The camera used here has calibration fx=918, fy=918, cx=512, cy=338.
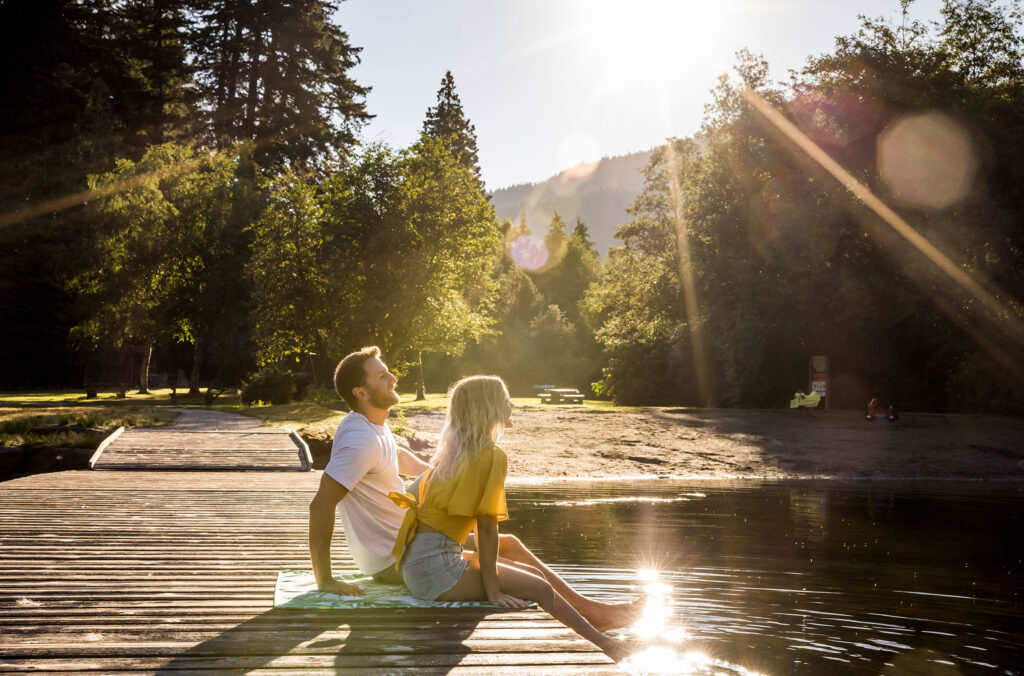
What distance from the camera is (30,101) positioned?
41.7 m

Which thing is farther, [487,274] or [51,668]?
[487,274]

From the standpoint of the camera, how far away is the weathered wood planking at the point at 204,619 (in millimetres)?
4273

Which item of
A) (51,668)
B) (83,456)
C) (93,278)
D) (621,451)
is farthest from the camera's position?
(93,278)

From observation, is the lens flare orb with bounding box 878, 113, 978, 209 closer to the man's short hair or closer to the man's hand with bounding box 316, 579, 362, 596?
the man's short hair

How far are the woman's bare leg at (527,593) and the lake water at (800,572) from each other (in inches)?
38.0

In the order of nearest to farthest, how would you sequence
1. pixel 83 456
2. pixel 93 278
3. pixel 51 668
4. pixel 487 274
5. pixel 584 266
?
pixel 51 668 → pixel 83 456 → pixel 93 278 → pixel 487 274 → pixel 584 266

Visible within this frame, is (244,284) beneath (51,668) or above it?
above

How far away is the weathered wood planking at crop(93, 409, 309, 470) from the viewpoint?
1598 cm

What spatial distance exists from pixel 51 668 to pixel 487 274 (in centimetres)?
3659

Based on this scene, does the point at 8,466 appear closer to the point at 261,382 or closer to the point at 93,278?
the point at 261,382

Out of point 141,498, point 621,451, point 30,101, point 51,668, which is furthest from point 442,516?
point 30,101

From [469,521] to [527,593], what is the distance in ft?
1.87

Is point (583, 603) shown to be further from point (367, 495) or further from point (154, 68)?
point (154, 68)

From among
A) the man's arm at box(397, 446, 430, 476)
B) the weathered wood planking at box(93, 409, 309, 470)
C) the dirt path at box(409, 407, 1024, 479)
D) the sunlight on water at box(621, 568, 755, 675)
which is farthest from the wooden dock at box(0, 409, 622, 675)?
the dirt path at box(409, 407, 1024, 479)
